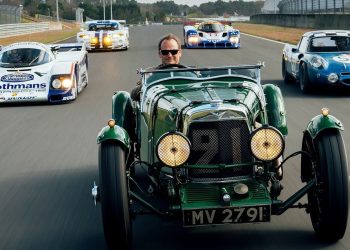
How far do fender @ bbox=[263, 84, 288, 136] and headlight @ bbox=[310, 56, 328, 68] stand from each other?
8.19m

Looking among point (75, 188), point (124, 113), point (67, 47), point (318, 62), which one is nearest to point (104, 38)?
point (67, 47)

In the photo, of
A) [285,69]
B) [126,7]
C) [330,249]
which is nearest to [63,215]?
[330,249]

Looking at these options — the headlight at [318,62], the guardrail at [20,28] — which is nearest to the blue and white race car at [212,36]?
the headlight at [318,62]

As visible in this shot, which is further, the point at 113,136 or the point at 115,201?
the point at 113,136

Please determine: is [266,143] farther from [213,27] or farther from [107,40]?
[107,40]

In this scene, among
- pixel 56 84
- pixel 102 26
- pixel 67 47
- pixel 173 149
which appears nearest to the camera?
pixel 173 149

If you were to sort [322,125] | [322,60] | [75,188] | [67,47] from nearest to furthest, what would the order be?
[322,125] < [75,188] < [322,60] < [67,47]

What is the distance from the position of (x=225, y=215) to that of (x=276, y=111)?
7.08 feet

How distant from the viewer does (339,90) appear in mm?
17000

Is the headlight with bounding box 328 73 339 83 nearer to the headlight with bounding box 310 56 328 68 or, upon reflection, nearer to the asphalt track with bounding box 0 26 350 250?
the headlight with bounding box 310 56 328 68

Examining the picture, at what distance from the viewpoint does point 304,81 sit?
16.4m

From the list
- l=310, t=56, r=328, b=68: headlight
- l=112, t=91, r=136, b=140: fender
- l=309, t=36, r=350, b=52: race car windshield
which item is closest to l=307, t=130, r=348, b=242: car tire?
l=112, t=91, r=136, b=140: fender

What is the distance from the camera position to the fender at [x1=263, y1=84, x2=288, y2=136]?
297 inches

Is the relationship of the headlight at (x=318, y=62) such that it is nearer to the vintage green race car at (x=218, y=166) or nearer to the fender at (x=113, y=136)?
the vintage green race car at (x=218, y=166)
